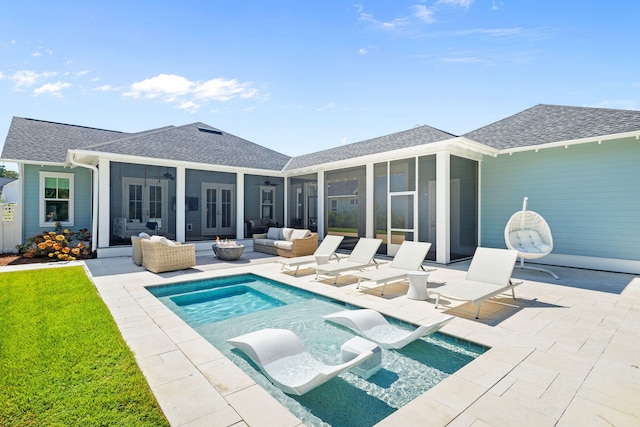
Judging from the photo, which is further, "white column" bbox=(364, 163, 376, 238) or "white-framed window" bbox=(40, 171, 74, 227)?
"white-framed window" bbox=(40, 171, 74, 227)

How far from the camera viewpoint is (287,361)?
11.5ft

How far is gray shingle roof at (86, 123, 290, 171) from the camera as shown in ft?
37.2

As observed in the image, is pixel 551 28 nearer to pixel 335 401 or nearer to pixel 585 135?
pixel 585 135

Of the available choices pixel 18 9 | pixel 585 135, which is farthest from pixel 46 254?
pixel 585 135

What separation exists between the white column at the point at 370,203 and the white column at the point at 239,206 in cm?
549

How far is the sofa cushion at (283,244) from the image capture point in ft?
35.9

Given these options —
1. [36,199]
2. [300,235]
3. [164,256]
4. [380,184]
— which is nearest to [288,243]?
[300,235]

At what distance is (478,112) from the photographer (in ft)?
44.0

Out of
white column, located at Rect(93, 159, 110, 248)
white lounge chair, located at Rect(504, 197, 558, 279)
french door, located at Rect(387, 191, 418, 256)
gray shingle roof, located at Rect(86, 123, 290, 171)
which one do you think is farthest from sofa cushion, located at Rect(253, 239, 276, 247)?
white lounge chair, located at Rect(504, 197, 558, 279)

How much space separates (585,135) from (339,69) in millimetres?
8168

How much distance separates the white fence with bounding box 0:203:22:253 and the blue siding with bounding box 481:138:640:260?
55.2 feet

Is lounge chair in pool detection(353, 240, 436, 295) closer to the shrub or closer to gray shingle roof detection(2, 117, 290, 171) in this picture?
gray shingle roof detection(2, 117, 290, 171)

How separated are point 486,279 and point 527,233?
3.95 metres

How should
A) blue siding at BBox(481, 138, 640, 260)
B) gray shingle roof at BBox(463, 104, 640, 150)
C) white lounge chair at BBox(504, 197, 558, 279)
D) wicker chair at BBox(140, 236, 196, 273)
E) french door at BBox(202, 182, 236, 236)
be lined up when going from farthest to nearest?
french door at BBox(202, 182, 236, 236)
gray shingle roof at BBox(463, 104, 640, 150)
blue siding at BBox(481, 138, 640, 260)
white lounge chair at BBox(504, 197, 558, 279)
wicker chair at BBox(140, 236, 196, 273)
